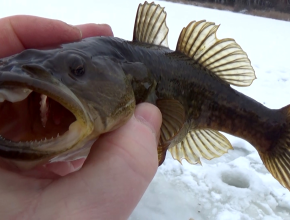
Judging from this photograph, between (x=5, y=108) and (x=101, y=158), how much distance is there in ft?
1.52

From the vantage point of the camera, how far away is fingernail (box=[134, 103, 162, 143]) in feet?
4.29

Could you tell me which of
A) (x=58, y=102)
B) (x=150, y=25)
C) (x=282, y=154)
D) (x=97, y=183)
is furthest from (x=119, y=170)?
(x=282, y=154)

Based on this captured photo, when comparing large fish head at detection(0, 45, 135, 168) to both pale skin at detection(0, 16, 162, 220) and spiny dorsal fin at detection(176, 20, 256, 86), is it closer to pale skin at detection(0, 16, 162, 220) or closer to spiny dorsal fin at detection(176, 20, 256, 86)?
pale skin at detection(0, 16, 162, 220)

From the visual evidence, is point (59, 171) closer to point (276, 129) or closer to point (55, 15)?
point (276, 129)

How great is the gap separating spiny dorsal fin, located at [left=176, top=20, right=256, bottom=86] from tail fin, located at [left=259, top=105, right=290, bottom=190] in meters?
0.38

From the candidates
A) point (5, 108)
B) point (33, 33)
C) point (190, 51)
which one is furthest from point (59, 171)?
point (190, 51)

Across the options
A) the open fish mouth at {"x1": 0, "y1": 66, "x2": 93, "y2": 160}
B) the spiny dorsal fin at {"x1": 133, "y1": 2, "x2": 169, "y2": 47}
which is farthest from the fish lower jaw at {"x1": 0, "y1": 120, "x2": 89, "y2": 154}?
the spiny dorsal fin at {"x1": 133, "y1": 2, "x2": 169, "y2": 47}

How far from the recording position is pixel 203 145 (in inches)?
82.2

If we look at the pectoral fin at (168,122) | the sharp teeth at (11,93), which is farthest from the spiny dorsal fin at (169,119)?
the sharp teeth at (11,93)

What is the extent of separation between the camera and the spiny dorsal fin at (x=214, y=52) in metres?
1.90

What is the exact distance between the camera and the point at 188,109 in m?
1.84

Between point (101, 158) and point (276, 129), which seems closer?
point (101, 158)

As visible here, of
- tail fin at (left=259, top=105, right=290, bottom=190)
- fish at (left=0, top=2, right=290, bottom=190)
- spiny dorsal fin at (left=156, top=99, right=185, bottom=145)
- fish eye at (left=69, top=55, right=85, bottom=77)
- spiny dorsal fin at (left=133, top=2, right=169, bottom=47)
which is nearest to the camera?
fish at (left=0, top=2, right=290, bottom=190)

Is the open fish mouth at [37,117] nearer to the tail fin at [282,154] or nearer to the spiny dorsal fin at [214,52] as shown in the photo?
the spiny dorsal fin at [214,52]
